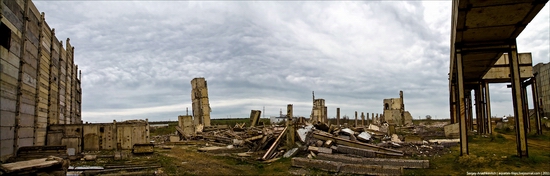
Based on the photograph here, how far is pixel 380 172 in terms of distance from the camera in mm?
9617

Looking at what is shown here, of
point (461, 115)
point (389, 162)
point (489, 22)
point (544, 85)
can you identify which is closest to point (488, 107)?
point (461, 115)

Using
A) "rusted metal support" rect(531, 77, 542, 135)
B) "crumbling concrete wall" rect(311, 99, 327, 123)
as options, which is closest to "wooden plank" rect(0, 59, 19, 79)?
"rusted metal support" rect(531, 77, 542, 135)

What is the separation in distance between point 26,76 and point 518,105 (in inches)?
680

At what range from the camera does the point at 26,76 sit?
485 inches

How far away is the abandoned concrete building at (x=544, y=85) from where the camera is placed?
29656mm

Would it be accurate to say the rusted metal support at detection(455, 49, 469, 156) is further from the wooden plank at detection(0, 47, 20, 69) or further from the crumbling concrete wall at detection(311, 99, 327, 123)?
the crumbling concrete wall at detection(311, 99, 327, 123)

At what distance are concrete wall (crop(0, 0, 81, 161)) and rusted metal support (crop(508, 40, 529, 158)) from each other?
16.2m

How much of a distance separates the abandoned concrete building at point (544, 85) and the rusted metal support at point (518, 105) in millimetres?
23432

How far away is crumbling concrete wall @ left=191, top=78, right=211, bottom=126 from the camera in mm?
29297

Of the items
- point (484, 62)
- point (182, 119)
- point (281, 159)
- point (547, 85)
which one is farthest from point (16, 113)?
point (547, 85)

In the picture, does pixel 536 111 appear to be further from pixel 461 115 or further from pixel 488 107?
pixel 461 115

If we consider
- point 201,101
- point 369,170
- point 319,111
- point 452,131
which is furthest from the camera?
point 319,111

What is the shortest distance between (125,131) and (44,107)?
4022 millimetres

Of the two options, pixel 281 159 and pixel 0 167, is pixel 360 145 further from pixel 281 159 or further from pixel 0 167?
pixel 0 167
